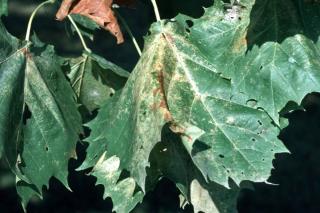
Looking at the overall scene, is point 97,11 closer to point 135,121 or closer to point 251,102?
point 135,121

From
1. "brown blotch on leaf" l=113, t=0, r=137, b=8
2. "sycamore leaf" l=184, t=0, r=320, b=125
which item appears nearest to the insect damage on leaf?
"brown blotch on leaf" l=113, t=0, r=137, b=8

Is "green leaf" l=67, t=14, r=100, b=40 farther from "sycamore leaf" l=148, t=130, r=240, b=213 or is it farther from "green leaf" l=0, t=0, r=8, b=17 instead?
"sycamore leaf" l=148, t=130, r=240, b=213

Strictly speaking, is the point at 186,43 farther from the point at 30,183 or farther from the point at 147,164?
the point at 30,183

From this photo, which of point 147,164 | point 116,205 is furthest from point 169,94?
point 116,205

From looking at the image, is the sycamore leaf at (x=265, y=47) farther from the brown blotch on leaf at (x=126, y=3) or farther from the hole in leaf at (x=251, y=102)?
the brown blotch on leaf at (x=126, y=3)

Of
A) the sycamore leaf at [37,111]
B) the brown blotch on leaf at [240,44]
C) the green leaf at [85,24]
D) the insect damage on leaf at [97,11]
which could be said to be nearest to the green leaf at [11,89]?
the sycamore leaf at [37,111]

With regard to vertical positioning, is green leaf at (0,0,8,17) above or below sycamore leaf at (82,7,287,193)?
above

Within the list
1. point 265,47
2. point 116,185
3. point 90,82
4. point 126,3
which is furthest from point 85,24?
point 265,47
